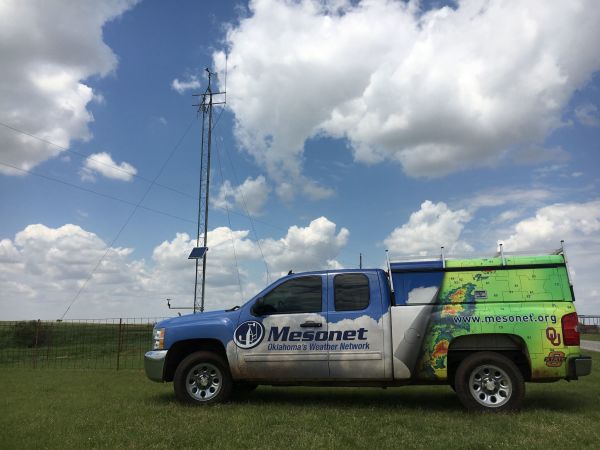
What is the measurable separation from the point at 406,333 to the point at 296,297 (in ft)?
5.74

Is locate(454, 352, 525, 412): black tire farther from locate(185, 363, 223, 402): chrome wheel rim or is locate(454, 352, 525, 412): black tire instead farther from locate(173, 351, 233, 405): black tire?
locate(185, 363, 223, 402): chrome wheel rim

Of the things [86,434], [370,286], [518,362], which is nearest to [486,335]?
[518,362]

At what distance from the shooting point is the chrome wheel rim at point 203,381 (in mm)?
7891

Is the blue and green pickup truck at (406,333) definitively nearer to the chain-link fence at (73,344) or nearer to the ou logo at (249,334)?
the ou logo at (249,334)

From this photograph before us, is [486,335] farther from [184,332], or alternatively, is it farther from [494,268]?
[184,332]

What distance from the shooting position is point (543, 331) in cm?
705

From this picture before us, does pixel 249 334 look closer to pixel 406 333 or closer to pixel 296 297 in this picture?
pixel 296 297

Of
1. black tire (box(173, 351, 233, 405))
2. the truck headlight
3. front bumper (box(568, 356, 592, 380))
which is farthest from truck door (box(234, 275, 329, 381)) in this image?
front bumper (box(568, 356, 592, 380))

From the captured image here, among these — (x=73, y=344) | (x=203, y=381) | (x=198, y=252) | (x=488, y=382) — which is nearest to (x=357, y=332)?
(x=488, y=382)

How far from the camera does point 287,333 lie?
7676mm

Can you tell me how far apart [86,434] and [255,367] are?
2.54 meters

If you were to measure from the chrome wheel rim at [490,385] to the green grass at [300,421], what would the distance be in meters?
0.31

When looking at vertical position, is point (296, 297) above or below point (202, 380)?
above

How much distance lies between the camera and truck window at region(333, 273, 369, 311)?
762 centimetres
